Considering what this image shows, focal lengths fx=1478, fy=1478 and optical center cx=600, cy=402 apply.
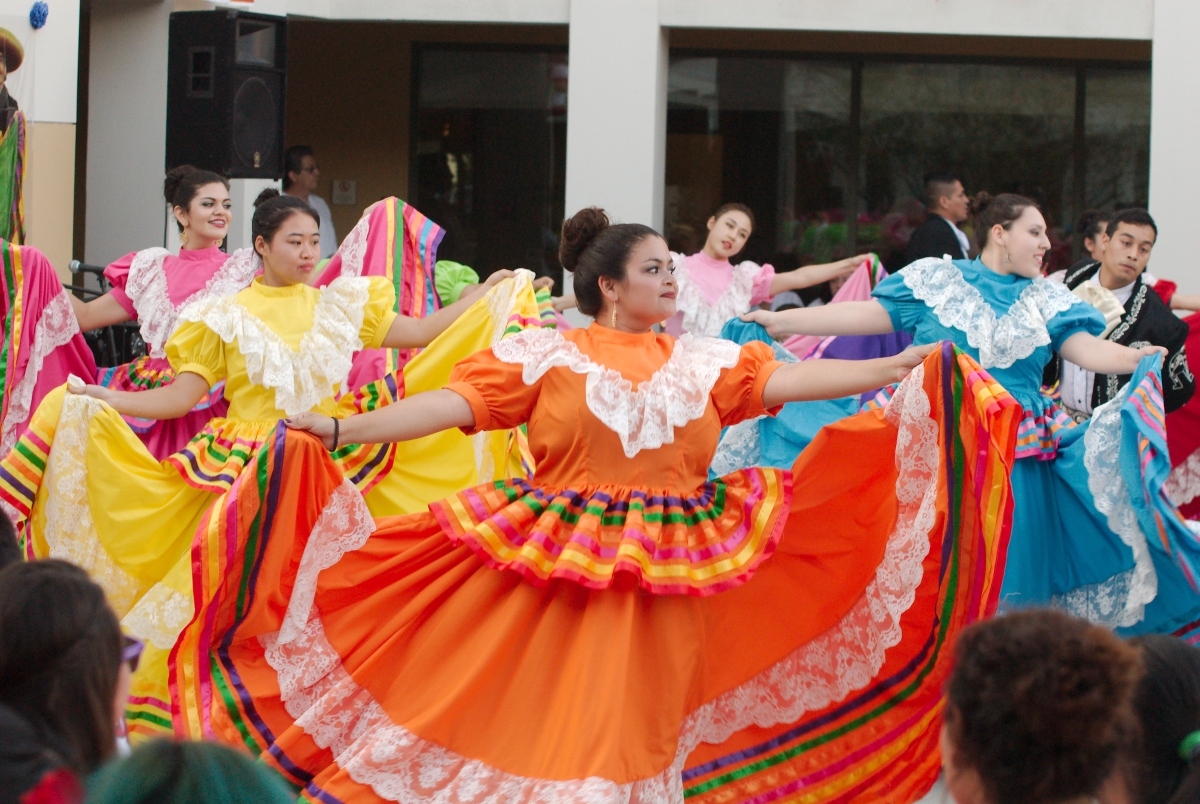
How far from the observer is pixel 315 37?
10852 millimetres

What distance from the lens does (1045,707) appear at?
1613 mm

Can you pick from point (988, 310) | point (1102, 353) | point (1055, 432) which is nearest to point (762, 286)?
point (988, 310)

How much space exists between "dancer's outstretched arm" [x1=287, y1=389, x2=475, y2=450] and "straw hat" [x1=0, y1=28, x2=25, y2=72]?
16.1 feet

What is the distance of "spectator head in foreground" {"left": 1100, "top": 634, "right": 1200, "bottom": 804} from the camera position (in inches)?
70.4

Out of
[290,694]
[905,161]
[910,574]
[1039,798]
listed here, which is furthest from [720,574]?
[905,161]

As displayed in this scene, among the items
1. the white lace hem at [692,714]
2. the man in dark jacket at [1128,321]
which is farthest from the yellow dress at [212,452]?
the man in dark jacket at [1128,321]

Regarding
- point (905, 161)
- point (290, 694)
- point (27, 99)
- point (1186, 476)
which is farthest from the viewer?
point (905, 161)

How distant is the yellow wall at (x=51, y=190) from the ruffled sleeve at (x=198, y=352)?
3706mm

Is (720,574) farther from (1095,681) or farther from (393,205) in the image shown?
(393,205)

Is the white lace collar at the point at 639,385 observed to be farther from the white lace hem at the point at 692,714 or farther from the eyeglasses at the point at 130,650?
the eyeglasses at the point at 130,650

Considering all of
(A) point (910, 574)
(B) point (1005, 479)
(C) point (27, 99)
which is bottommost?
(A) point (910, 574)

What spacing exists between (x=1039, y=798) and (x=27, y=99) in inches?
274

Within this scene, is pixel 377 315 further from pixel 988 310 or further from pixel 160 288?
pixel 988 310

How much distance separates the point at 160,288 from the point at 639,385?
2.86 m
